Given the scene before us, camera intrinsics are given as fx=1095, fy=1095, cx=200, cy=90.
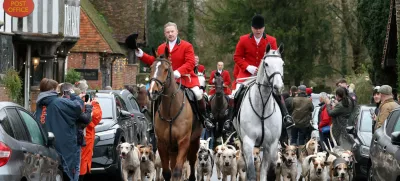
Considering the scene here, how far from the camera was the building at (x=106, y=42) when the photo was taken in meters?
46.9

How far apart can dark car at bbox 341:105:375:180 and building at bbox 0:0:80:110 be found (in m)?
11.1

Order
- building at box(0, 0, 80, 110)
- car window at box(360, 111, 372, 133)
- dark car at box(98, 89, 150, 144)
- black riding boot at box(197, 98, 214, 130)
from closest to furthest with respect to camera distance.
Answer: black riding boot at box(197, 98, 214, 130)
car window at box(360, 111, 372, 133)
dark car at box(98, 89, 150, 144)
building at box(0, 0, 80, 110)

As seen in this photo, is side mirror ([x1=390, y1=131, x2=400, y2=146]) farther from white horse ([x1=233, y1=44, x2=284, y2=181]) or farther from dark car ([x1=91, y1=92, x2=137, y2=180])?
dark car ([x1=91, y1=92, x2=137, y2=180])

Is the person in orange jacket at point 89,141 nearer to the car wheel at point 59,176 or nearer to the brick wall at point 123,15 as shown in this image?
the car wheel at point 59,176

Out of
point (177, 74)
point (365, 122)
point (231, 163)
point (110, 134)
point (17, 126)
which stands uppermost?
point (177, 74)

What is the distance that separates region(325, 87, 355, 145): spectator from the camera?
21656mm

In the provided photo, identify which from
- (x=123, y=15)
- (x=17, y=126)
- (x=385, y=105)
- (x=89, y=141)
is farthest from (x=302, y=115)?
(x=123, y=15)

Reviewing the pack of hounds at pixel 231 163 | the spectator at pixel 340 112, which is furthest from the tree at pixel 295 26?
→ the pack of hounds at pixel 231 163

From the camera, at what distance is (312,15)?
6322cm

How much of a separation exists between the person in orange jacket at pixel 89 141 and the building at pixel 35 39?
39.3ft

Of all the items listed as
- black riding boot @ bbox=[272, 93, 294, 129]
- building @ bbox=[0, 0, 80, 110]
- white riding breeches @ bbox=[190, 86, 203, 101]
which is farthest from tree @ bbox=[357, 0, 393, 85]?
black riding boot @ bbox=[272, 93, 294, 129]

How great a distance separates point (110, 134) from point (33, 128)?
686cm

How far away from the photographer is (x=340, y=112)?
21672 mm

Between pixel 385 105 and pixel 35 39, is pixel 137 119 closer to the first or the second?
pixel 385 105
